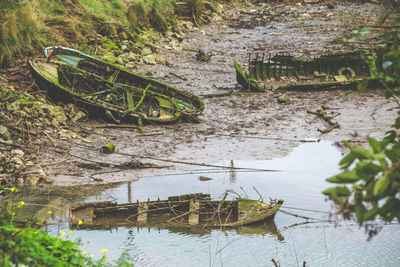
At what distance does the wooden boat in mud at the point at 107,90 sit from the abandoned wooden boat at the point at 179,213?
17.9 feet

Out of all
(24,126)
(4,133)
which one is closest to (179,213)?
(4,133)

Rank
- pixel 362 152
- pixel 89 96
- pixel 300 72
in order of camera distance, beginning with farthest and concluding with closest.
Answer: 1. pixel 300 72
2. pixel 89 96
3. pixel 362 152

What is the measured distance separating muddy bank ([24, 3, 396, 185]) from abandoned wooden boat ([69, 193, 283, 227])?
6.75 ft

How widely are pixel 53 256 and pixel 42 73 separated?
399 inches

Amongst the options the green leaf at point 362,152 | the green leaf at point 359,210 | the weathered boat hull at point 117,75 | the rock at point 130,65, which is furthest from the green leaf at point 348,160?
the rock at point 130,65

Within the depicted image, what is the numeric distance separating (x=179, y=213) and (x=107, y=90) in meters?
6.49

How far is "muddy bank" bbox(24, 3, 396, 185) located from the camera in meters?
11.2

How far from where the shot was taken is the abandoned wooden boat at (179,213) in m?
8.08

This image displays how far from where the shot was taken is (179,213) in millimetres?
8352

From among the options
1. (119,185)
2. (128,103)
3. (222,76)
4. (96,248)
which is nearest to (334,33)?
(222,76)

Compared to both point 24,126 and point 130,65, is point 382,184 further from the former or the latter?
point 130,65

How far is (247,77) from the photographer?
1716 centimetres

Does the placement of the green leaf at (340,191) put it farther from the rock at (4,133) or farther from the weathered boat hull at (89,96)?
the weathered boat hull at (89,96)

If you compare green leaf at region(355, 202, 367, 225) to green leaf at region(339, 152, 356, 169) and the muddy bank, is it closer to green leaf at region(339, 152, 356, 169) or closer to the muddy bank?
green leaf at region(339, 152, 356, 169)
